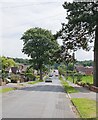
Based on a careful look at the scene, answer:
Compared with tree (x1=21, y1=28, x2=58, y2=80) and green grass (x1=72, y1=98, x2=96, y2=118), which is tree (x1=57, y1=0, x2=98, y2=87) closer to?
green grass (x1=72, y1=98, x2=96, y2=118)

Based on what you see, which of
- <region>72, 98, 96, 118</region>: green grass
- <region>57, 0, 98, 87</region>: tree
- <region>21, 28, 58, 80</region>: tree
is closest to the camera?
<region>72, 98, 96, 118</region>: green grass

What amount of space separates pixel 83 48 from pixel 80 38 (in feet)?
7.93

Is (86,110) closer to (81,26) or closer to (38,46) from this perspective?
(81,26)

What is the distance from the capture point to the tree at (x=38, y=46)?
10469 cm

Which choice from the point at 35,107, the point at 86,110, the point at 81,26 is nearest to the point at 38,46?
the point at 81,26

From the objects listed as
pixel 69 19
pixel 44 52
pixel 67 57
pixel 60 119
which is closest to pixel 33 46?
pixel 44 52

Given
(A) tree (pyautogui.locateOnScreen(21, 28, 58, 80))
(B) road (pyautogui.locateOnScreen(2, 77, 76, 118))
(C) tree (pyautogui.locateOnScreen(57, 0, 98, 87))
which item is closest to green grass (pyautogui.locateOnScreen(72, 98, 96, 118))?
(B) road (pyautogui.locateOnScreen(2, 77, 76, 118))

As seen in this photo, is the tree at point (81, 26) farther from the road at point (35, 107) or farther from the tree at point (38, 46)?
the tree at point (38, 46)

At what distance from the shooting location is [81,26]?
161ft

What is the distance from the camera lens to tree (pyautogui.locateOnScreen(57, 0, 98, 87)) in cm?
4728

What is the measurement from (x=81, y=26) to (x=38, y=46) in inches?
2287

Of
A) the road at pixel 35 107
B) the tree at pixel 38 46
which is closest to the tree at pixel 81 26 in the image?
the road at pixel 35 107

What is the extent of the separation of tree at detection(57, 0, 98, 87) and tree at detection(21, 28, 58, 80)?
5057 centimetres

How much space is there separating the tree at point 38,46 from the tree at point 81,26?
1991 inches
